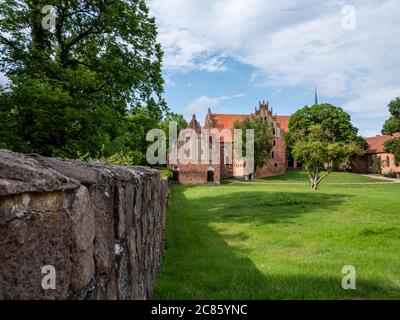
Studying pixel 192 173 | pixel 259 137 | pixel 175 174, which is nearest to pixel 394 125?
pixel 259 137

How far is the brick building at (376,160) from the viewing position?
219 feet

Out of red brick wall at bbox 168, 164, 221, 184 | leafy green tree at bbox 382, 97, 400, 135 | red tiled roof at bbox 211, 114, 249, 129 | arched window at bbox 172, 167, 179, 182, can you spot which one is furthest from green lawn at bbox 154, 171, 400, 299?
red tiled roof at bbox 211, 114, 249, 129

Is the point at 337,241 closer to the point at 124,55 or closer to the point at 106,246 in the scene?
the point at 106,246

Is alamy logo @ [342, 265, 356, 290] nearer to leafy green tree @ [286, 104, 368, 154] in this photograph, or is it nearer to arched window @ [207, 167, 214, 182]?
arched window @ [207, 167, 214, 182]

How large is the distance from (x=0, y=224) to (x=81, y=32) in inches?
666

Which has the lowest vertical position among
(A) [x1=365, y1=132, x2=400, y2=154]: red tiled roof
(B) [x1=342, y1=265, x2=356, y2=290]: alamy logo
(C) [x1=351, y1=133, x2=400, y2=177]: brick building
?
(B) [x1=342, y1=265, x2=356, y2=290]: alamy logo

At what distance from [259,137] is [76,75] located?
44.4 metres

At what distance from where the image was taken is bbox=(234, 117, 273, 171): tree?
57.2m

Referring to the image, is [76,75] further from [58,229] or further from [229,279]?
[58,229]

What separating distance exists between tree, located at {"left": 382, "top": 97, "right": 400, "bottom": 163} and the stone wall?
58.1 meters

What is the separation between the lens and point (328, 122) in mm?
65625

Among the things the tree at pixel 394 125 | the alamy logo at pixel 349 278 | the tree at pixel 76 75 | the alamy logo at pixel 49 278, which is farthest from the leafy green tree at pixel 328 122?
the alamy logo at pixel 49 278

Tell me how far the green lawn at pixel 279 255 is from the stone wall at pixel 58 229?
313 centimetres
